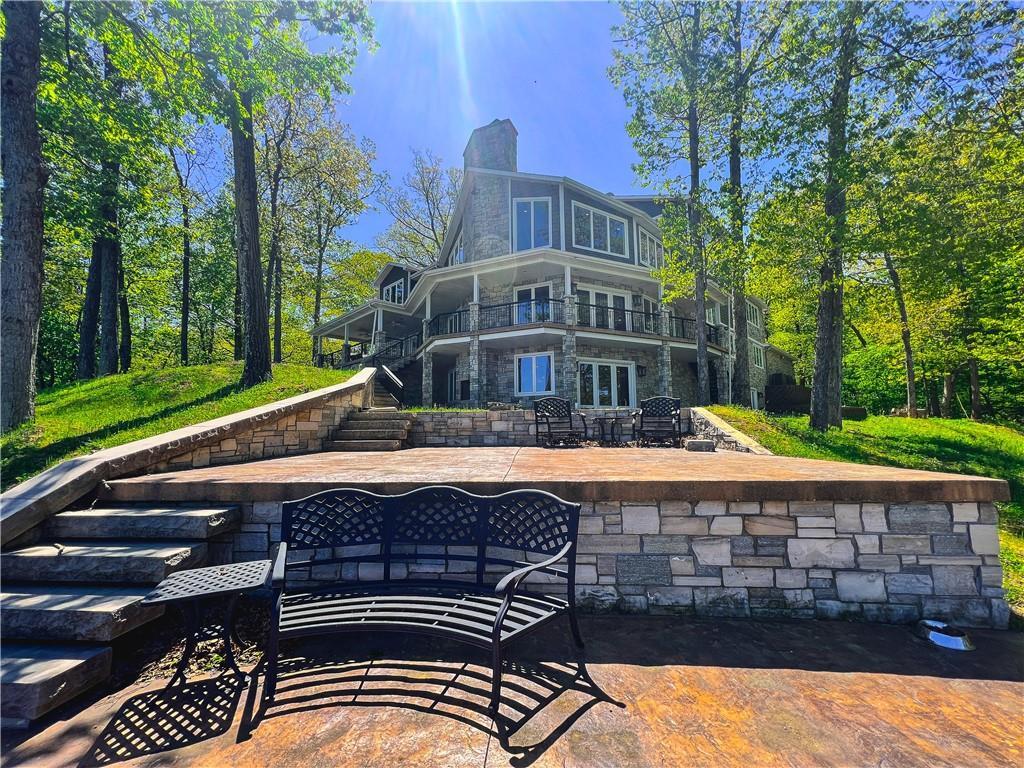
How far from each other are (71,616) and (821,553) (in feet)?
15.1

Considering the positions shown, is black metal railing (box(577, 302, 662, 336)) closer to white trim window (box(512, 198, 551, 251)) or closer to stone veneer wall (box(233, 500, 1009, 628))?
white trim window (box(512, 198, 551, 251))

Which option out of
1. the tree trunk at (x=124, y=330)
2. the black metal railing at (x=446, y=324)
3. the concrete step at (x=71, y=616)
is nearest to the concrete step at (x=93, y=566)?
the concrete step at (x=71, y=616)

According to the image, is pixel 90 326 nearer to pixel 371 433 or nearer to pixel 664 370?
pixel 371 433

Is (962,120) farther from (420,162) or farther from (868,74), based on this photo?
(420,162)

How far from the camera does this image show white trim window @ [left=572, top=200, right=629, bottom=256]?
17172 millimetres

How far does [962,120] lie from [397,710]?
13242 mm

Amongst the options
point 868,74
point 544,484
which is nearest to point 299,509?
point 544,484

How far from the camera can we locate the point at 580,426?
9.34 metres

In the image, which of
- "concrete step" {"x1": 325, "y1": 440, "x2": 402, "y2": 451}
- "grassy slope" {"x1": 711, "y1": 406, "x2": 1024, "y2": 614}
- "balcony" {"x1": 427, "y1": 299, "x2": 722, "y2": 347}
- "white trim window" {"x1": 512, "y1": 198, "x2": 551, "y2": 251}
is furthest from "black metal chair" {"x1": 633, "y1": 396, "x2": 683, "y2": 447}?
"white trim window" {"x1": 512, "y1": 198, "x2": 551, "y2": 251}

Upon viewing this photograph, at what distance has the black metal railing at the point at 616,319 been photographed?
1588 cm

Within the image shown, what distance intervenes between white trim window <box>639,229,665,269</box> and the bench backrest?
59.5 ft

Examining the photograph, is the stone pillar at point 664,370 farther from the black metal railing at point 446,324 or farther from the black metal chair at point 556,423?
the black metal chair at point 556,423

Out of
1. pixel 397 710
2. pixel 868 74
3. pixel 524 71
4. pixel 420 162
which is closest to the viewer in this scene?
pixel 397 710

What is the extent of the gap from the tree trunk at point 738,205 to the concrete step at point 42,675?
40.0 ft
